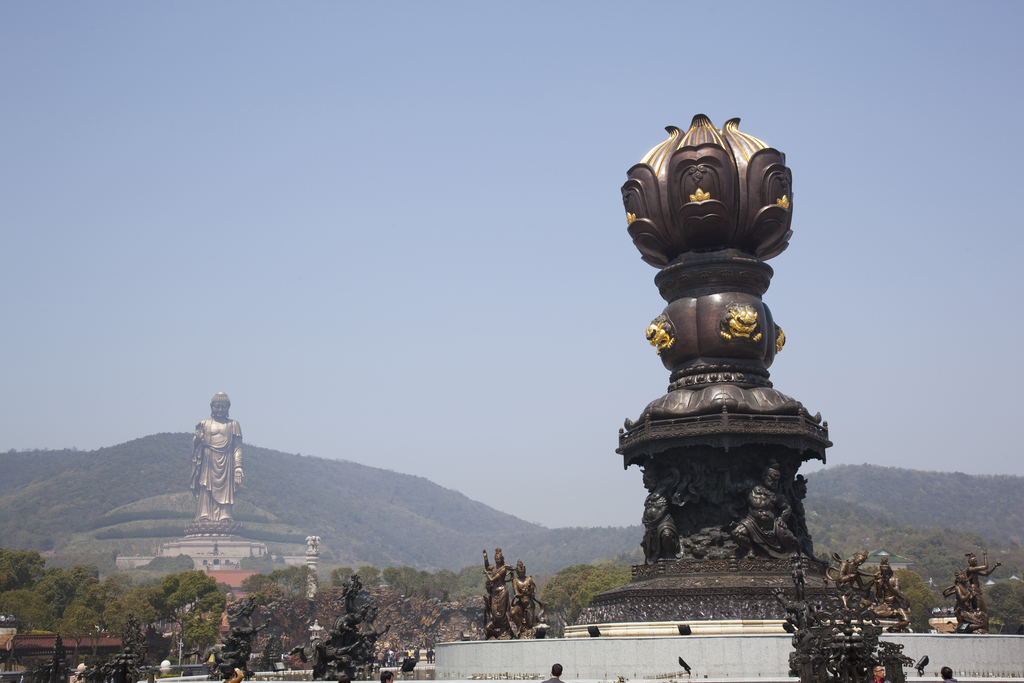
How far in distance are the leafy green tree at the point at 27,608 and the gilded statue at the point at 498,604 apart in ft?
144

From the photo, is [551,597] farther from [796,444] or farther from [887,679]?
[887,679]

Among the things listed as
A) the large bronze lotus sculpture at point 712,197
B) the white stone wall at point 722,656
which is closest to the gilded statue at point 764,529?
the white stone wall at point 722,656

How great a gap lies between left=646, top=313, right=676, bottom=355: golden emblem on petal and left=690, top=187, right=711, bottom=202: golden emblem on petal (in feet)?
9.92

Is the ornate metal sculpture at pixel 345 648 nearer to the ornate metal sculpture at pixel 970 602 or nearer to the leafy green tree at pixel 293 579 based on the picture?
the ornate metal sculpture at pixel 970 602

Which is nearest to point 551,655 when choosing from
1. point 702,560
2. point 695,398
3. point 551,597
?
point 702,560

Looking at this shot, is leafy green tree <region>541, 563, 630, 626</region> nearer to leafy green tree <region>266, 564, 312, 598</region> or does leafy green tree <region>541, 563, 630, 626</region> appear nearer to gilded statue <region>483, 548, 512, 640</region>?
leafy green tree <region>266, 564, 312, 598</region>

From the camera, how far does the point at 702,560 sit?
69.3 feet

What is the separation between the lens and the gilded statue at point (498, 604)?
2155cm

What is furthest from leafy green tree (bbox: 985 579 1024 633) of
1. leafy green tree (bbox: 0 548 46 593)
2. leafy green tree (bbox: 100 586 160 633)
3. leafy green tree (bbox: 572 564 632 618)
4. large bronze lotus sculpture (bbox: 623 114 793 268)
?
leafy green tree (bbox: 0 548 46 593)

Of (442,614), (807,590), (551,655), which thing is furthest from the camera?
(442,614)

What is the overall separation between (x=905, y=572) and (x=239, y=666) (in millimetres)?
54780

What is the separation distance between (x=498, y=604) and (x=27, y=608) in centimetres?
4491

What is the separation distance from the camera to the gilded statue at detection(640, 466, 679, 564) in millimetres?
21797

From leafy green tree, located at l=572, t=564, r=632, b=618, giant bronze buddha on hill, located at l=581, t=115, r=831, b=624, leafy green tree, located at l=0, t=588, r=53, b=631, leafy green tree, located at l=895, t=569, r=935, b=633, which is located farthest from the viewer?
leafy green tree, located at l=572, t=564, r=632, b=618
